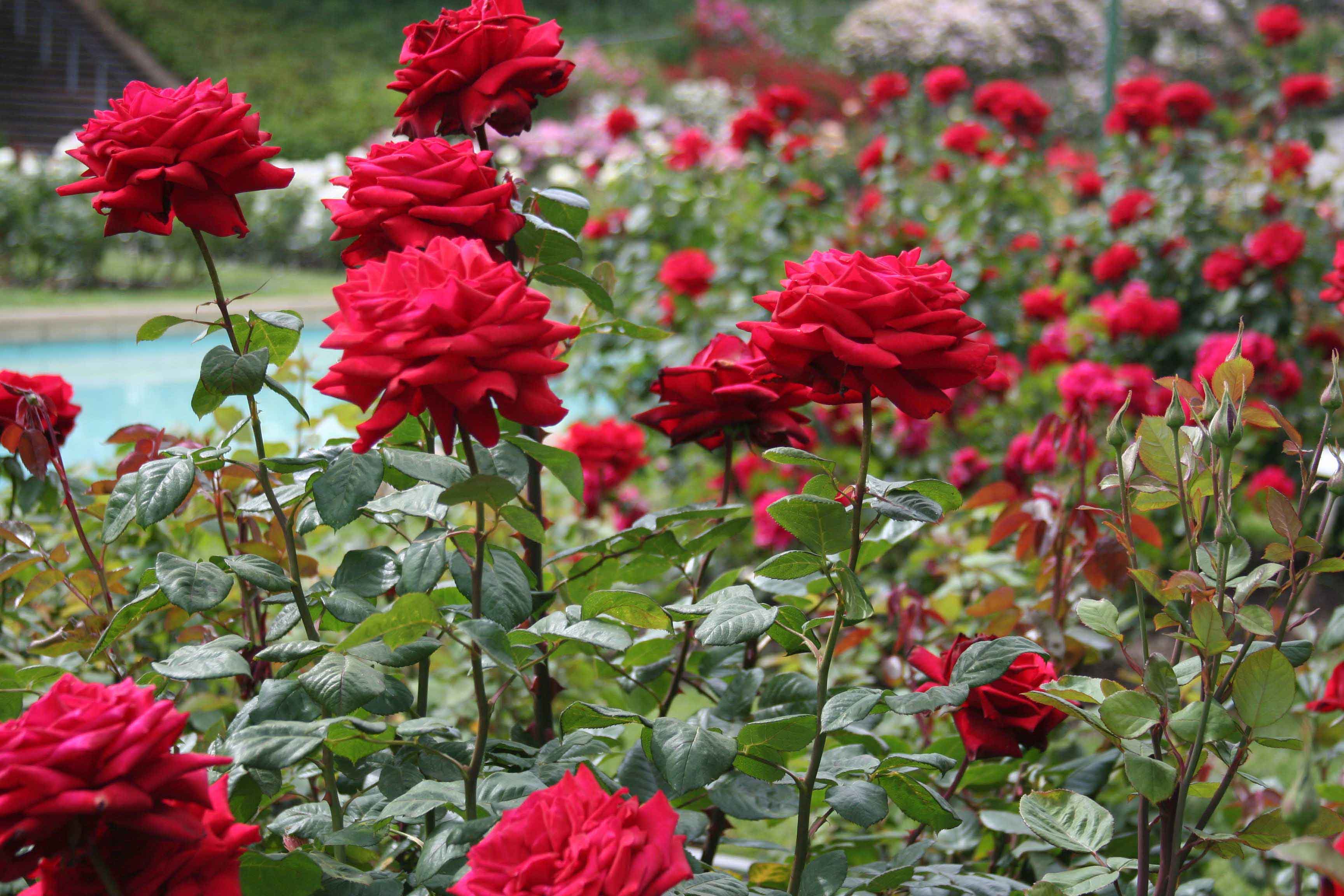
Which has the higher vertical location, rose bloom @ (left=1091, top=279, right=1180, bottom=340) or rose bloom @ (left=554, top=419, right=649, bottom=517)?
rose bloom @ (left=1091, top=279, right=1180, bottom=340)

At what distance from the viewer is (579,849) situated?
506mm

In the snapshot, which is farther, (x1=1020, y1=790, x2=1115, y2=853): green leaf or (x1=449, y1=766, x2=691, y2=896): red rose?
(x1=1020, y1=790, x2=1115, y2=853): green leaf

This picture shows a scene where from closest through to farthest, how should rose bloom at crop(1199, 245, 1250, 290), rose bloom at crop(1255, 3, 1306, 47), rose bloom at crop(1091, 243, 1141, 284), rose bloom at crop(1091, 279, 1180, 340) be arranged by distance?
rose bloom at crop(1091, 279, 1180, 340)
rose bloom at crop(1199, 245, 1250, 290)
rose bloom at crop(1091, 243, 1141, 284)
rose bloom at crop(1255, 3, 1306, 47)

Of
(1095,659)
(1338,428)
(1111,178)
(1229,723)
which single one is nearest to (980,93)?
(1111,178)

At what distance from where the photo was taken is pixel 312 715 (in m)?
0.71

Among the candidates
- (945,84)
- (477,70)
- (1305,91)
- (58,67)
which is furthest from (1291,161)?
(58,67)

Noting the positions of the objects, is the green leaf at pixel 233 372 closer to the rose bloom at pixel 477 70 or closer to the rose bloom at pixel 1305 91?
the rose bloom at pixel 477 70

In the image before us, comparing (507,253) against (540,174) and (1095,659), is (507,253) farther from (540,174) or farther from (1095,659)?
(540,174)

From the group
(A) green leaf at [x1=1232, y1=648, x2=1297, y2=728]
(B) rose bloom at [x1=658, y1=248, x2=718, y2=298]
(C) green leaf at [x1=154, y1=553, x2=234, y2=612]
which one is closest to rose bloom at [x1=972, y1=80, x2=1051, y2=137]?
(B) rose bloom at [x1=658, y1=248, x2=718, y2=298]

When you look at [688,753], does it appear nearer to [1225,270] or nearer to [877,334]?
[877,334]

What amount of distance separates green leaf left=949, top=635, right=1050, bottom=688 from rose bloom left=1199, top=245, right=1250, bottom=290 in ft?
7.60

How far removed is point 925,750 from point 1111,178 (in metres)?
3.11

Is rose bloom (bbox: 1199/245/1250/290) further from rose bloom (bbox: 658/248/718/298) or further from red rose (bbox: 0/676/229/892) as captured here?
red rose (bbox: 0/676/229/892)

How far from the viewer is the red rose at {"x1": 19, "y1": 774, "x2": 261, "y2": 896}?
542 mm
